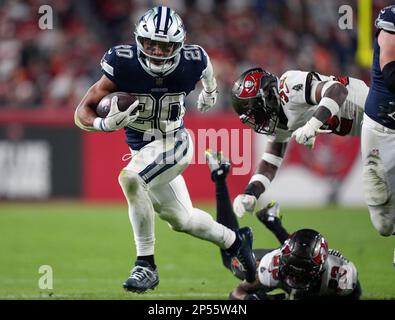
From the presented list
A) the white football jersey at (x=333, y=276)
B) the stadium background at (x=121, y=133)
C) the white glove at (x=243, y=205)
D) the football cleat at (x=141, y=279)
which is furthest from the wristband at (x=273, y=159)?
the stadium background at (x=121, y=133)

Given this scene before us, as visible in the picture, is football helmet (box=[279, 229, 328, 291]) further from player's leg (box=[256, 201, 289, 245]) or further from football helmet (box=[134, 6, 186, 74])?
football helmet (box=[134, 6, 186, 74])

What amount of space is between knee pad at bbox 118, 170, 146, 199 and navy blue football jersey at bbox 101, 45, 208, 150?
0.39 meters

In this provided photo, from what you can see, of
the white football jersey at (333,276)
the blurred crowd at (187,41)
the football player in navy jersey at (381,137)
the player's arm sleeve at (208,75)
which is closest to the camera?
the white football jersey at (333,276)

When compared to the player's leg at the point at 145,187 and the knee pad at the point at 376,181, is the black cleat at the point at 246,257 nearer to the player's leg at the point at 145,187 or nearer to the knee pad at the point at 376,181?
the player's leg at the point at 145,187

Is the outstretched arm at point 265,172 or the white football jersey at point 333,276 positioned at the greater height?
the outstretched arm at point 265,172

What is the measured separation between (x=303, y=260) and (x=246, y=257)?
0.86 m

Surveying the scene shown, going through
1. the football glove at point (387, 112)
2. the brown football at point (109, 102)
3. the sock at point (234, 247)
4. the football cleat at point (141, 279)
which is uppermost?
the brown football at point (109, 102)

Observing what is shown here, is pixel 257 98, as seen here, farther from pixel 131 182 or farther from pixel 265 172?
pixel 131 182

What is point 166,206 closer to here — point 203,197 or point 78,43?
point 203,197

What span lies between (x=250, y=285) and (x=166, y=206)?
0.86 metres

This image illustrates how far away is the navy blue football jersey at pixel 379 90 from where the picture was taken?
6.37 meters

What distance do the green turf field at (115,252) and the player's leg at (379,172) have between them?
64cm

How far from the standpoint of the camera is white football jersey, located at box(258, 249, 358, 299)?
6219 millimetres

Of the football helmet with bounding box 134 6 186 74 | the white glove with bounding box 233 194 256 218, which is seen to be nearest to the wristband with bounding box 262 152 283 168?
the white glove with bounding box 233 194 256 218
